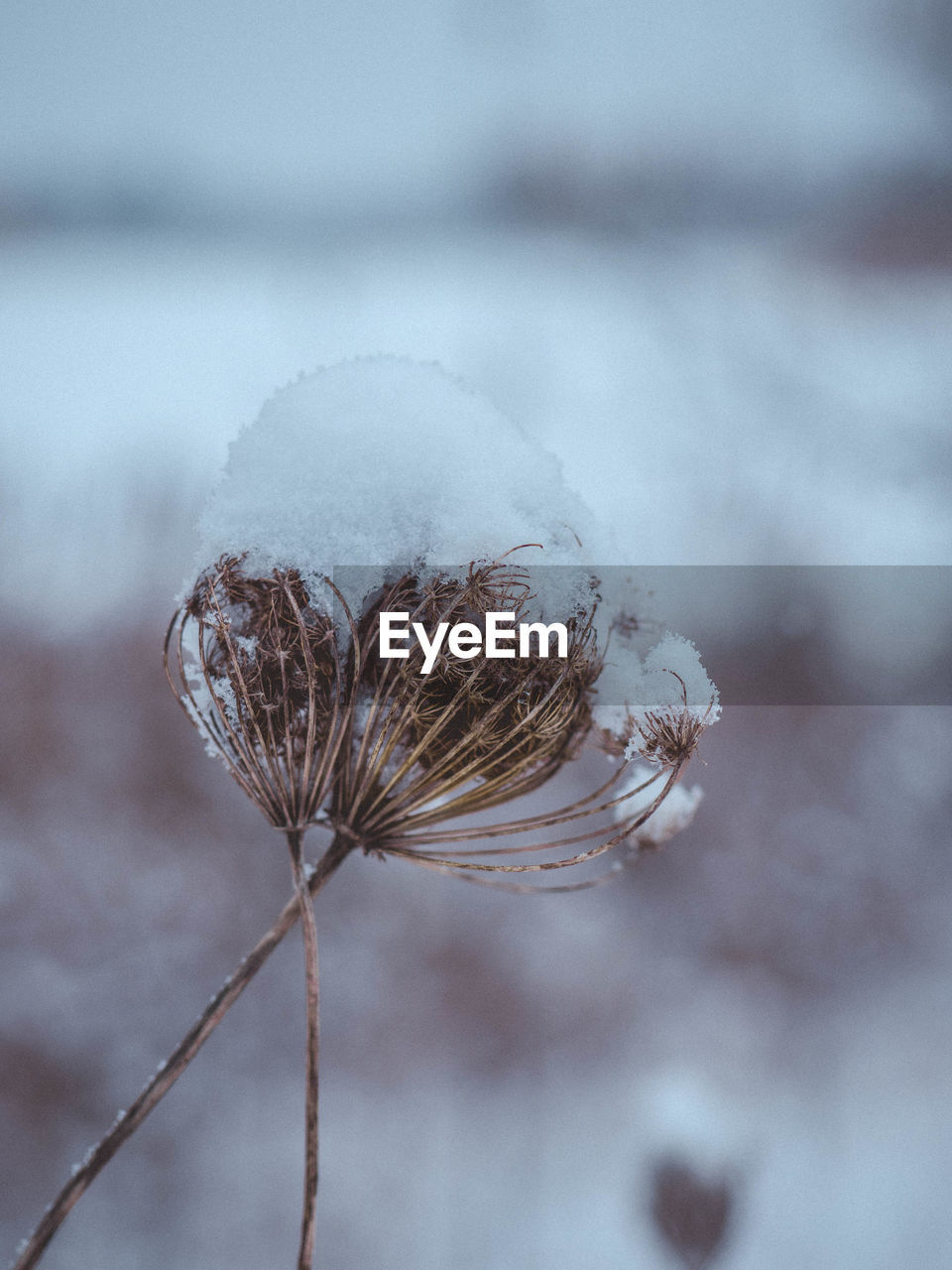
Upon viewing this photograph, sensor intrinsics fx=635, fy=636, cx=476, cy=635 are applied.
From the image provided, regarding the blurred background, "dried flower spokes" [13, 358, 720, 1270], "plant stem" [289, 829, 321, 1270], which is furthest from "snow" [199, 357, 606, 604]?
the blurred background

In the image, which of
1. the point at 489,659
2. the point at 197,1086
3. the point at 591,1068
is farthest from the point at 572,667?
the point at 197,1086

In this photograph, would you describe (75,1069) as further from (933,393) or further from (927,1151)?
(933,393)

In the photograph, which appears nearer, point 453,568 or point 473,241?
point 453,568

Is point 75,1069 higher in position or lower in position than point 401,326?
lower

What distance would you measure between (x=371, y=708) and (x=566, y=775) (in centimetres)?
110

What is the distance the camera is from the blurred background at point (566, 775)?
1.24m

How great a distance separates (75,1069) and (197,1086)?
26 centimetres

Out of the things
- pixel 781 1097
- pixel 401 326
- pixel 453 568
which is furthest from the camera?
pixel 781 1097

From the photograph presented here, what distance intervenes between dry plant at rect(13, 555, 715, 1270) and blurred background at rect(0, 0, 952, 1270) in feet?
2.92

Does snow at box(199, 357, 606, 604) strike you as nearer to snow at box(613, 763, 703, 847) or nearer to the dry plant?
the dry plant

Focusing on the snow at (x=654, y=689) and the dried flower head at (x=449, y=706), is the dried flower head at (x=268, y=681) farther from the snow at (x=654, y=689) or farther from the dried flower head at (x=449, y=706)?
the snow at (x=654, y=689)

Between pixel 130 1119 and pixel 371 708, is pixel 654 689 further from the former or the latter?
pixel 130 1119

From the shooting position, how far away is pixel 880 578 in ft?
4.27

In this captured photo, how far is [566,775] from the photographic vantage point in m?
1.38
